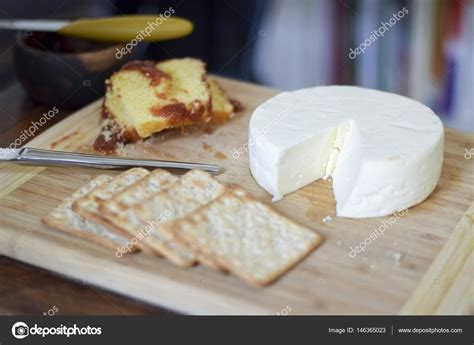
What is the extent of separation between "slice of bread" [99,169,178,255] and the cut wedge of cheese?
1.20 ft

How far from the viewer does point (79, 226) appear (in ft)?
7.75

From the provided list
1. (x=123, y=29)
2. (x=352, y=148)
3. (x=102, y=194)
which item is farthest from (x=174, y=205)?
(x=123, y=29)

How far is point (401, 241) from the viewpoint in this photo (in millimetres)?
2340

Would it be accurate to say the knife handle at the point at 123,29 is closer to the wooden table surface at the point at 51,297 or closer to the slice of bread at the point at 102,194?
the slice of bread at the point at 102,194

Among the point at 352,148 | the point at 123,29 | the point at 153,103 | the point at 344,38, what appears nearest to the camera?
the point at 352,148

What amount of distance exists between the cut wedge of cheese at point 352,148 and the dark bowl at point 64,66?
884 millimetres

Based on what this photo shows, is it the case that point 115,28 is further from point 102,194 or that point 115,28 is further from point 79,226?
point 79,226

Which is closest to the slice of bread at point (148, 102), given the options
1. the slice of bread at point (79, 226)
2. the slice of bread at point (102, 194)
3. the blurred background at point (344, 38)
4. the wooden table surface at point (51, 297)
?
the slice of bread at point (102, 194)

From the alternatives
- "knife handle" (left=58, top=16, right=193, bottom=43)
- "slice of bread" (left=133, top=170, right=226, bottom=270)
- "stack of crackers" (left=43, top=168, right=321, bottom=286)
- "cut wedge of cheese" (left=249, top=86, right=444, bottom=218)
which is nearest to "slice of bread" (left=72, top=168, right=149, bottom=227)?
"stack of crackers" (left=43, top=168, right=321, bottom=286)

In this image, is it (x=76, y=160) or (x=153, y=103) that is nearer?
(x=76, y=160)

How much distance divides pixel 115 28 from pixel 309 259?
1578 millimetres

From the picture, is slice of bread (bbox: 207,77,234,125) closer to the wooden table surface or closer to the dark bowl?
the dark bowl

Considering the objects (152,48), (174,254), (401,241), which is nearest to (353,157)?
(401,241)

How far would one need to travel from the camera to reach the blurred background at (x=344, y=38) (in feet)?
13.4
